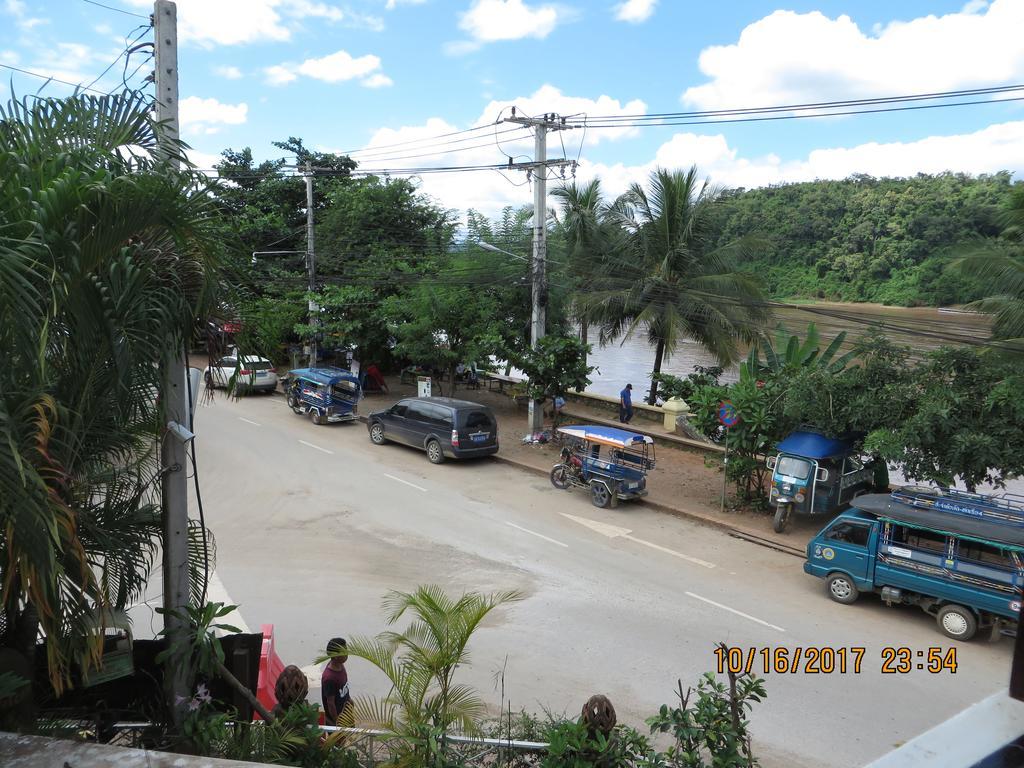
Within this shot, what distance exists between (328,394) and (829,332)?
101 feet

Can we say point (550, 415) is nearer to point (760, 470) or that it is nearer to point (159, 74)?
point (760, 470)

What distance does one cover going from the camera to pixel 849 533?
10898 millimetres

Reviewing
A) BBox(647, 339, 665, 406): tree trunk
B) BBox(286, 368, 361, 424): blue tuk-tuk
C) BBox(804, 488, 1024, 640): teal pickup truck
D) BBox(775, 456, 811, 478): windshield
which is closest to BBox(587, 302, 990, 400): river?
BBox(647, 339, 665, 406): tree trunk

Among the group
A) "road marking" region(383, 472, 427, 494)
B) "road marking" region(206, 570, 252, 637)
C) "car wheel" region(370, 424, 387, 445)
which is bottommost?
"road marking" region(206, 570, 252, 637)

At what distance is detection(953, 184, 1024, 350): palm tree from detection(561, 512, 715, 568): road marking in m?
6.35

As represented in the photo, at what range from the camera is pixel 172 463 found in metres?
5.14

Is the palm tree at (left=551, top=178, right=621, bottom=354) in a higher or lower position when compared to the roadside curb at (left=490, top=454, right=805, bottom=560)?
higher

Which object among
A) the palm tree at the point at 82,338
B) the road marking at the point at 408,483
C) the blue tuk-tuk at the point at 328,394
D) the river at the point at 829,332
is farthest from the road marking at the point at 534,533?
the blue tuk-tuk at the point at 328,394

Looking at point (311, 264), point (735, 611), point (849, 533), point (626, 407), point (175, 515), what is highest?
point (311, 264)

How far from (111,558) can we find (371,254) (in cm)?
2259

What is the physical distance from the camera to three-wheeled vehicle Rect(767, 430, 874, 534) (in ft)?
43.1

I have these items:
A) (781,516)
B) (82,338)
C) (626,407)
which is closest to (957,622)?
(781,516)

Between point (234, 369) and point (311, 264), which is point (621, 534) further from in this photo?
point (311, 264)

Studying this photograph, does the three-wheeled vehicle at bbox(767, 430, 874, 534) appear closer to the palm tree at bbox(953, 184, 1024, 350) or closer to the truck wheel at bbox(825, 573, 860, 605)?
the truck wheel at bbox(825, 573, 860, 605)
